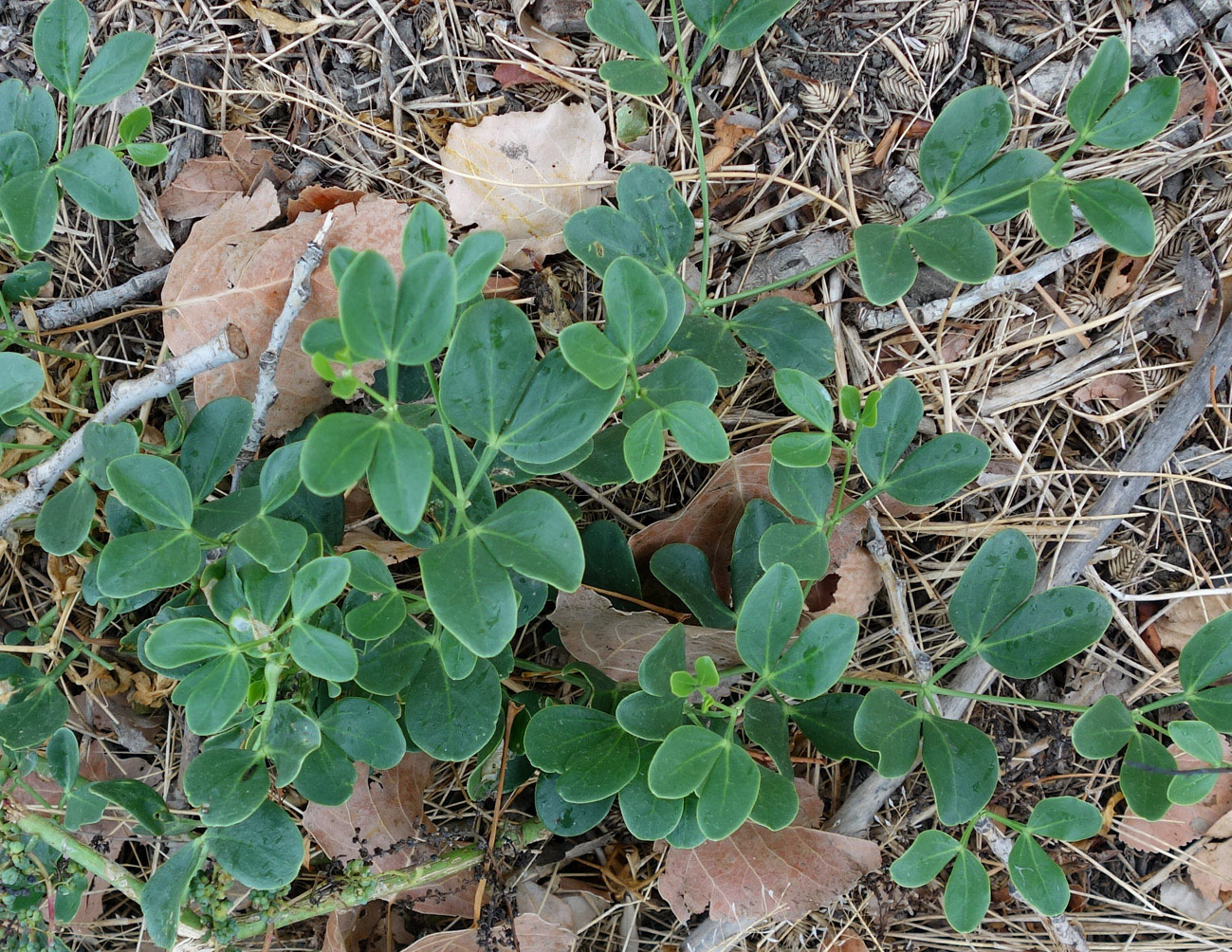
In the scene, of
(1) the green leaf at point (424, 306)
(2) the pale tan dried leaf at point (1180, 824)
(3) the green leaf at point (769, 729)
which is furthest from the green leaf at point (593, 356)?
(2) the pale tan dried leaf at point (1180, 824)

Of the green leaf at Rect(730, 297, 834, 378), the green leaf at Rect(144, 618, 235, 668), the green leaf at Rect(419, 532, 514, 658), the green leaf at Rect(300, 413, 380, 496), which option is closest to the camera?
the green leaf at Rect(300, 413, 380, 496)

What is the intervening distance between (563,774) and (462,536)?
1.51ft

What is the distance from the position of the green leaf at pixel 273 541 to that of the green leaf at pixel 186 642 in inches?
4.9

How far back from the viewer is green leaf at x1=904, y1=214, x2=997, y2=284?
4.49 feet

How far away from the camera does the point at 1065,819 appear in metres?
1.43

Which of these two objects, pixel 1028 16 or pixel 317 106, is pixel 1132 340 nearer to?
pixel 1028 16

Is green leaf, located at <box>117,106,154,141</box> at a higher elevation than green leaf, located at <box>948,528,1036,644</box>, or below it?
higher

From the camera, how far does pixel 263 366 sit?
5.08 ft

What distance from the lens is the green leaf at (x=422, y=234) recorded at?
1174 millimetres

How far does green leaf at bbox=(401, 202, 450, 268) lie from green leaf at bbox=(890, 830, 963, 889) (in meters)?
1.22

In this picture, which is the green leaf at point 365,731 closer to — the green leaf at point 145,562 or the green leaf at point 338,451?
the green leaf at point 145,562

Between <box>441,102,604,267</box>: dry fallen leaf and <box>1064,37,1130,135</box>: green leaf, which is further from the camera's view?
<box>441,102,604,267</box>: dry fallen leaf

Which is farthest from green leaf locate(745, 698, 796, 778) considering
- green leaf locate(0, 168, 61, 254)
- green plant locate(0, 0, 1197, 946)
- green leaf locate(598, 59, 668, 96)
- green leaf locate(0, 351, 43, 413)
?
green leaf locate(0, 168, 61, 254)

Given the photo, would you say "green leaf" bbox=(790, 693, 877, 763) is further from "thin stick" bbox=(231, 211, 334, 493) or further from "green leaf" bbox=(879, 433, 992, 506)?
"thin stick" bbox=(231, 211, 334, 493)
